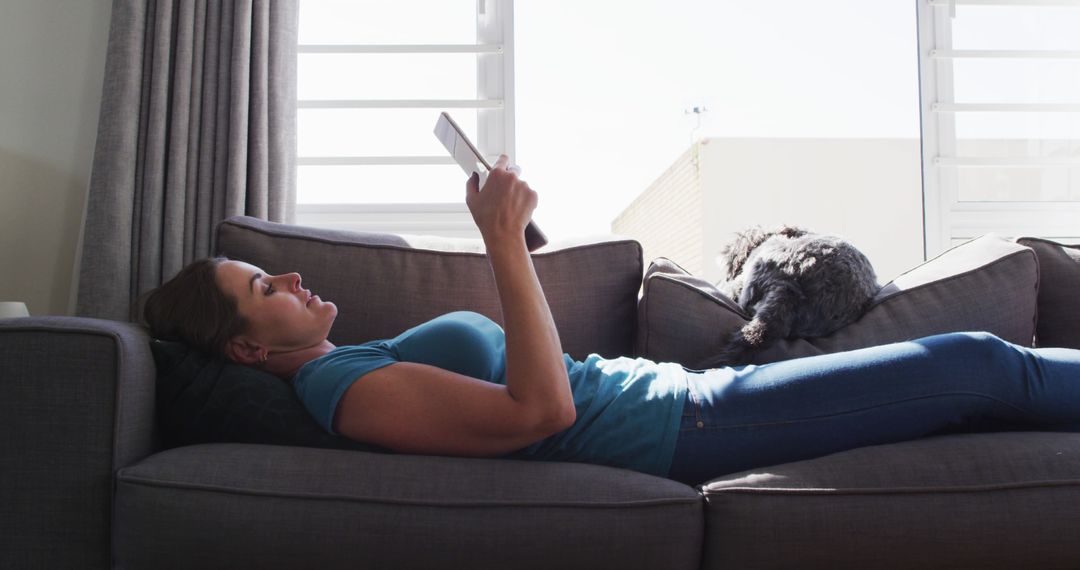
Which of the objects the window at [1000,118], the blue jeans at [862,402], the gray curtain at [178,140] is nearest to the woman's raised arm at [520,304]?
the blue jeans at [862,402]

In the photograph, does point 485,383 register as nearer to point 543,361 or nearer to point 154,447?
point 543,361

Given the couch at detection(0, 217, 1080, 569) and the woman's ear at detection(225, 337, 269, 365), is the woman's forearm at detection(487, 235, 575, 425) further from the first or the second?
the woman's ear at detection(225, 337, 269, 365)

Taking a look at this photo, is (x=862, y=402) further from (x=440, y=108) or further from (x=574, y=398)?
(x=440, y=108)

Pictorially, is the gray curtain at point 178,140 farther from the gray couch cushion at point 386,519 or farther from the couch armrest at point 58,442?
the gray couch cushion at point 386,519

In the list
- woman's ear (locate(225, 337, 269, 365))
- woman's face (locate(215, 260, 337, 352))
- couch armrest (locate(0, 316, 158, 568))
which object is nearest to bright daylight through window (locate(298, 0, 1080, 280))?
woman's face (locate(215, 260, 337, 352))

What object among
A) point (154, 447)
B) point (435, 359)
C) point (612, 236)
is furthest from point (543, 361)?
point (612, 236)

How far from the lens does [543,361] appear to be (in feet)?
3.97

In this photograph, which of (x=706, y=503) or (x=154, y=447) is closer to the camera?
(x=706, y=503)

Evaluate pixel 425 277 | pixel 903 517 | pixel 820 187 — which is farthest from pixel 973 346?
pixel 820 187

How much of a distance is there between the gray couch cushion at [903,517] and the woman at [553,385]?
0.12 metres

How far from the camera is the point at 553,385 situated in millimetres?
1215

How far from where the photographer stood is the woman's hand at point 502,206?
1.23m

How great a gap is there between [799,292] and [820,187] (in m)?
7.56

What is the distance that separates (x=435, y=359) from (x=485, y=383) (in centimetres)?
15
